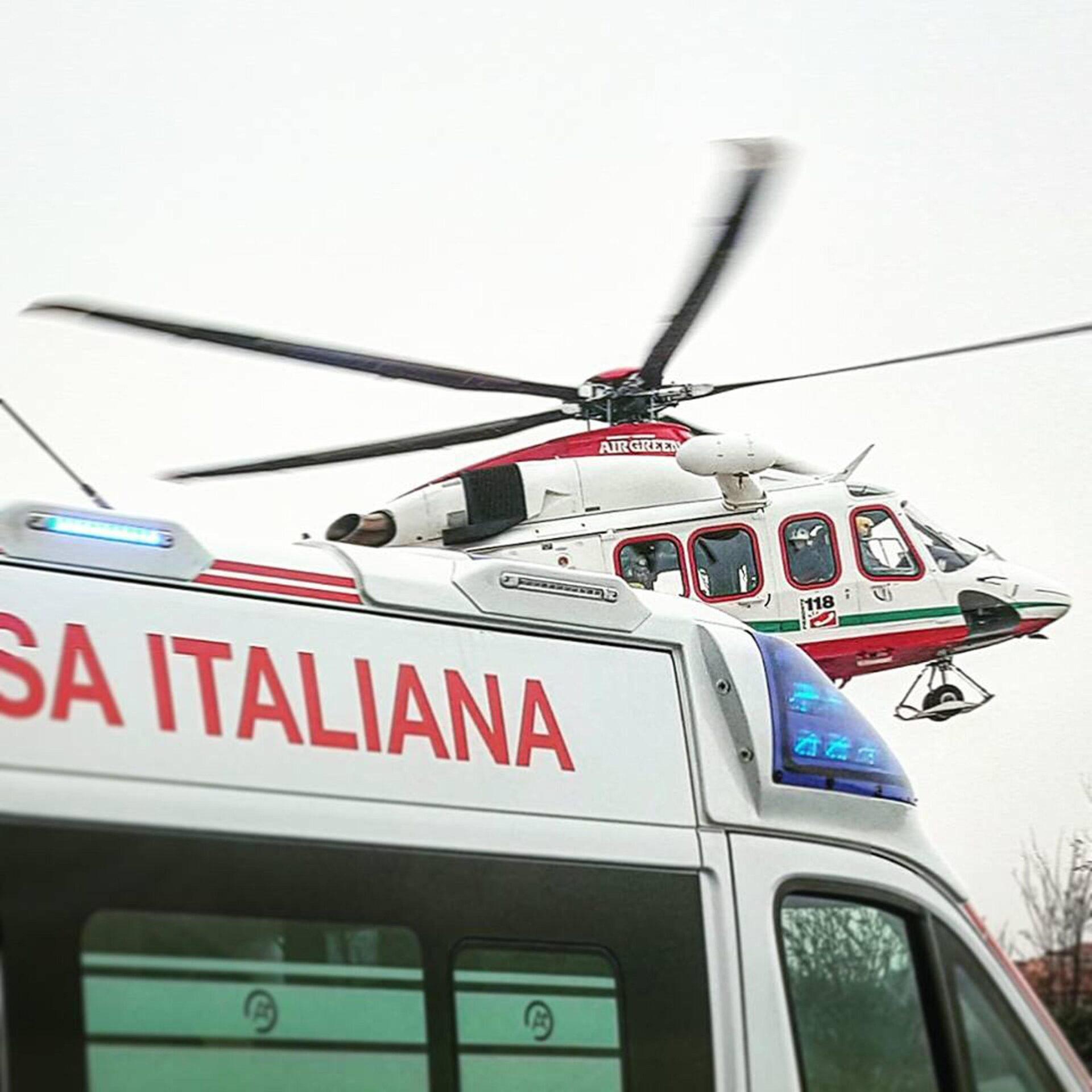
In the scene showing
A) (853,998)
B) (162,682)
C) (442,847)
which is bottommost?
(853,998)

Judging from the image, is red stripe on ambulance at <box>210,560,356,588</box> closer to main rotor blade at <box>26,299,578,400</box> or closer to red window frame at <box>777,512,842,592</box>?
main rotor blade at <box>26,299,578,400</box>

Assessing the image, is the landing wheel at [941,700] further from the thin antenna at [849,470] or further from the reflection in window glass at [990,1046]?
the reflection in window glass at [990,1046]

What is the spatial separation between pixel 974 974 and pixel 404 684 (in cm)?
115

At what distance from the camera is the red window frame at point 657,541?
44.1 ft

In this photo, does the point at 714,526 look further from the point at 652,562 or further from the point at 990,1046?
the point at 990,1046

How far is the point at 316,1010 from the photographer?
280cm

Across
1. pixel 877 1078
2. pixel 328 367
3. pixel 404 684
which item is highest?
pixel 328 367

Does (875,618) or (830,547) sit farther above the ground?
(830,547)

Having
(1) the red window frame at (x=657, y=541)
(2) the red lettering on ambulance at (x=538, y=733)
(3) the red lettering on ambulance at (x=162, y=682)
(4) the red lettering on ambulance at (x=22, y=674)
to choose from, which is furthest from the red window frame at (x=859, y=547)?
(4) the red lettering on ambulance at (x=22, y=674)

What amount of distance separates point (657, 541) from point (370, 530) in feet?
6.23

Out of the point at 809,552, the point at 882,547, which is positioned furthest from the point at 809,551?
the point at 882,547

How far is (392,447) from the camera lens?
42.2 feet

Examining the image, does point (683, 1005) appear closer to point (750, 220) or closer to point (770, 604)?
point (750, 220)

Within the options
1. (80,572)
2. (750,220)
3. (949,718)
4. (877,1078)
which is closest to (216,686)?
(80,572)
